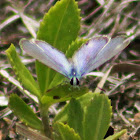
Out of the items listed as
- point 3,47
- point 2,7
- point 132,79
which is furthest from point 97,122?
point 2,7

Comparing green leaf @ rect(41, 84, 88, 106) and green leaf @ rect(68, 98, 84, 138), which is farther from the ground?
green leaf @ rect(41, 84, 88, 106)

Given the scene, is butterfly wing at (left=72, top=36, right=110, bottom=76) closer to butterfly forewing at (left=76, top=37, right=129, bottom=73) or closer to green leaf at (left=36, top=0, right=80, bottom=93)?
butterfly forewing at (left=76, top=37, right=129, bottom=73)

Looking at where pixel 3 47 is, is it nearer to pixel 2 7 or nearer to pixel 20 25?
pixel 20 25

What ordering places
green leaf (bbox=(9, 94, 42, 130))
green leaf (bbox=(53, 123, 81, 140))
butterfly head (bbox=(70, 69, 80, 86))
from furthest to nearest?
green leaf (bbox=(9, 94, 42, 130)) → butterfly head (bbox=(70, 69, 80, 86)) → green leaf (bbox=(53, 123, 81, 140))

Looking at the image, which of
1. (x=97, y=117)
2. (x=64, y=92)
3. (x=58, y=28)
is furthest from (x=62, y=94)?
(x=58, y=28)

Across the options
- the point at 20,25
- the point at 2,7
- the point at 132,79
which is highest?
the point at 2,7

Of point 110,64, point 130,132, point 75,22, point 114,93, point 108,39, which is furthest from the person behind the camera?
point 110,64

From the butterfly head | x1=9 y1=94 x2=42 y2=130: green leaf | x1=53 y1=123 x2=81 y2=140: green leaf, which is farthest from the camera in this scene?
x1=9 y1=94 x2=42 y2=130: green leaf

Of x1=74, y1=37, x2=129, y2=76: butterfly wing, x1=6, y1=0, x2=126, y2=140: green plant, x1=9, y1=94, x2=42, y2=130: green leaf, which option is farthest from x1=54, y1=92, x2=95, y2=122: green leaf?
x1=74, y1=37, x2=129, y2=76: butterfly wing

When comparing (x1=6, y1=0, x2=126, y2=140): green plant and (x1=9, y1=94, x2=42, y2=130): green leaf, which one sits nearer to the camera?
(x1=6, y1=0, x2=126, y2=140): green plant

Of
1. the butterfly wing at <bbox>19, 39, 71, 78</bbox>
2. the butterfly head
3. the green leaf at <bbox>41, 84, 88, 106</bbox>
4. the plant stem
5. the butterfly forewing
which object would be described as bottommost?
the plant stem
